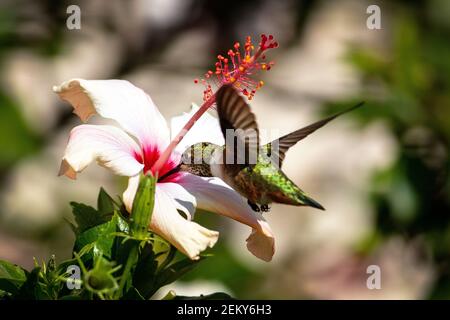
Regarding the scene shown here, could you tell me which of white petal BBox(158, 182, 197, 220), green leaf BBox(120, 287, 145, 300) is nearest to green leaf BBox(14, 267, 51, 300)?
green leaf BBox(120, 287, 145, 300)

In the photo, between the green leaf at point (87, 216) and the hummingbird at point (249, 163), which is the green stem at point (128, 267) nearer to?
the green leaf at point (87, 216)

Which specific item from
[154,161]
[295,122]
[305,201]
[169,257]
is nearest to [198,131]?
[154,161]

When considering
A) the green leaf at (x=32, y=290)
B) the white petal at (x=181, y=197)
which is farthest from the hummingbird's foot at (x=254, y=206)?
the green leaf at (x=32, y=290)

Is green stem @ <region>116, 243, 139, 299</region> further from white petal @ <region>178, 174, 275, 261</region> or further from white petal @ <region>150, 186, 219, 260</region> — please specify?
white petal @ <region>178, 174, 275, 261</region>

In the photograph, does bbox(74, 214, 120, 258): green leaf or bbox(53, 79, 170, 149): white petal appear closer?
bbox(74, 214, 120, 258): green leaf

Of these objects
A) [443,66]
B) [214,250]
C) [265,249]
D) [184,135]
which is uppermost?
[443,66]

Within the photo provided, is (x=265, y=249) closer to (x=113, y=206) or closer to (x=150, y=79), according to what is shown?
(x=113, y=206)
